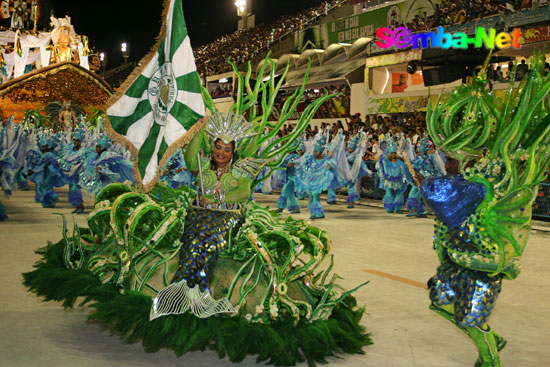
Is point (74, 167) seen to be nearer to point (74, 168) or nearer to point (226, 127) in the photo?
point (74, 168)

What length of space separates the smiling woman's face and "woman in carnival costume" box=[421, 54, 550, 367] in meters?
1.48

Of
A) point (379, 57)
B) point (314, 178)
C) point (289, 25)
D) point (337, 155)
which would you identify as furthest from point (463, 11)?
point (289, 25)

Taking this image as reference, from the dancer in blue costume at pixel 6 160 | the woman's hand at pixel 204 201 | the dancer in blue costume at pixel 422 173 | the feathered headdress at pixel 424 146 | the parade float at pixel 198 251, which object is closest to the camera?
the parade float at pixel 198 251

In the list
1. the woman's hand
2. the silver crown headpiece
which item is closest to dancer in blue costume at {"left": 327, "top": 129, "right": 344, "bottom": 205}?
the silver crown headpiece

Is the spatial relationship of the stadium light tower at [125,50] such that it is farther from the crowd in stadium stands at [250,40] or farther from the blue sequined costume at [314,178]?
the blue sequined costume at [314,178]

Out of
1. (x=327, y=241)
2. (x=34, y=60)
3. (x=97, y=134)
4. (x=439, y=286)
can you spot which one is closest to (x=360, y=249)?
(x=327, y=241)

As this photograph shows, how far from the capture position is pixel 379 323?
15.7 feet

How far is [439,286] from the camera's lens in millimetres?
3609

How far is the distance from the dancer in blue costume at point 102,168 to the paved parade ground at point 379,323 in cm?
273

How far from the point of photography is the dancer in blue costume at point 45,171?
12061 mm

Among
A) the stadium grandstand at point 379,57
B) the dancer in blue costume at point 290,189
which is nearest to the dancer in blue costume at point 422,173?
the stadium grandstand at point 379,57

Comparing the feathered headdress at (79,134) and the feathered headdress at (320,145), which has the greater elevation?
the feathered headdress at (79,134)

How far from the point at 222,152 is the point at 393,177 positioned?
8814mm

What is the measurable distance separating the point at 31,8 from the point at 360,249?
107 feet
